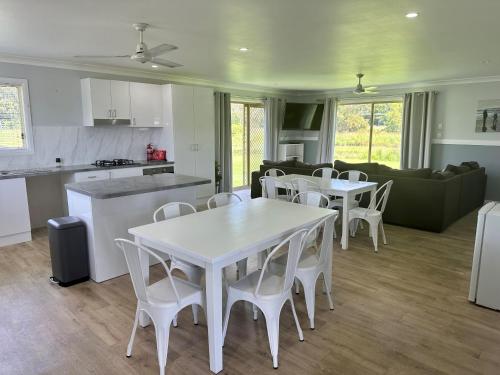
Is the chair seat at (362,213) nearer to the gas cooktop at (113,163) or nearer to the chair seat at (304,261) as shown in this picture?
the chair seat at (304,261)

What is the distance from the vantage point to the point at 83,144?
18.1 feet

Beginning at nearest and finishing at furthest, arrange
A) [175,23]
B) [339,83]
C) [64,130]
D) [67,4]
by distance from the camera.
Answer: [67,4] < [175,23] < [64,130] < [339,83]

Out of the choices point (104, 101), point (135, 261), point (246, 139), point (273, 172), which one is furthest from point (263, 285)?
point (246, 139)

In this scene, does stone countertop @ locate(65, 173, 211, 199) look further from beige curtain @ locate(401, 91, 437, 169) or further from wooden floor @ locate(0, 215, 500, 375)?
beige curtain @ locate(401, 91, 437, 169)

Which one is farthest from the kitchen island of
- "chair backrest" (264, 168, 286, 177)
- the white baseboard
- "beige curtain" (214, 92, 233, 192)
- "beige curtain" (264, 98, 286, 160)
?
"beige curtain" (264, 98, 286, 160)

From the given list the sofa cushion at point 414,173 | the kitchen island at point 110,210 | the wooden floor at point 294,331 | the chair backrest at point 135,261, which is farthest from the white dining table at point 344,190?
the chair backrest at point 135,261

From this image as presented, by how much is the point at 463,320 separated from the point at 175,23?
350cm

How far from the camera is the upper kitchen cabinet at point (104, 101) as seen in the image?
17.3 ft

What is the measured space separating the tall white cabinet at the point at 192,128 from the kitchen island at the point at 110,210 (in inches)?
101

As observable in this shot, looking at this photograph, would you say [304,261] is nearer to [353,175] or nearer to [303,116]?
[353,175]

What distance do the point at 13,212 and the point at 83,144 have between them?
1559 mm

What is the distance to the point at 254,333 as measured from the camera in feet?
8.36

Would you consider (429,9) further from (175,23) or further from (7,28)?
(7,28)

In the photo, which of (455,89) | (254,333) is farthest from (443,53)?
(254,333)
